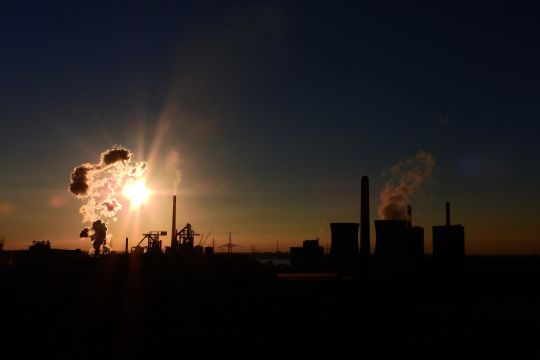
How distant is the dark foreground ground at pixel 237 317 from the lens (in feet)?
84.8

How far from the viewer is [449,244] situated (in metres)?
66.4

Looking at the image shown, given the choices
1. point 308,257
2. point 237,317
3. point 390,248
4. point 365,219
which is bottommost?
point 237,317

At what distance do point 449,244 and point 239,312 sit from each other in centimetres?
4277

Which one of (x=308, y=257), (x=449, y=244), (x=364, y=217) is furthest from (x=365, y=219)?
(x=308, y=257)

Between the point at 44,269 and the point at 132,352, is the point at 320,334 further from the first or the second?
the point at 44,269

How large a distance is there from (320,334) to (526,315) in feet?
63.1

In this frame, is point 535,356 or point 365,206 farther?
point 365,206

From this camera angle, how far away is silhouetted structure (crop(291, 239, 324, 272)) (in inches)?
2960

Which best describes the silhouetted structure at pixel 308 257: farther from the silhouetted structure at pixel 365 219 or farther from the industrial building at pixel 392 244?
the silhouetted structure at pixel 365 219

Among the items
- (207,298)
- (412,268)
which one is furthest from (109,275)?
(412,268)

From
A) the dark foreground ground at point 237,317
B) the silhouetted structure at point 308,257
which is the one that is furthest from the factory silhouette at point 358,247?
the dark foreground ground at point 237,317

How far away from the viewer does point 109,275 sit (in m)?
45.7

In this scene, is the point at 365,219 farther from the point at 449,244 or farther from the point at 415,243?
the point at 415,243

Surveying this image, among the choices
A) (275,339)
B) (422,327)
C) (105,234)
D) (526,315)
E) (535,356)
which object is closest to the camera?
(535,356)
